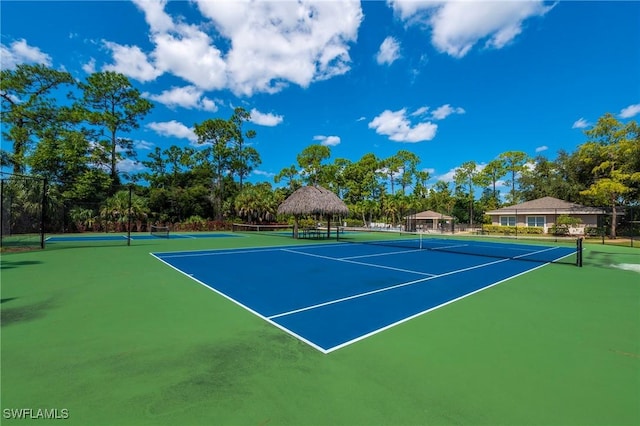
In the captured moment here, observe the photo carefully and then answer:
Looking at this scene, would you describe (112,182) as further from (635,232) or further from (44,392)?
(635,232)

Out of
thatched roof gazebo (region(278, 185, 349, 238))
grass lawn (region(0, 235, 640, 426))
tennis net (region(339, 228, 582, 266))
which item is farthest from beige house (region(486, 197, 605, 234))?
grass lawn (region(0, 235, 640, 426))

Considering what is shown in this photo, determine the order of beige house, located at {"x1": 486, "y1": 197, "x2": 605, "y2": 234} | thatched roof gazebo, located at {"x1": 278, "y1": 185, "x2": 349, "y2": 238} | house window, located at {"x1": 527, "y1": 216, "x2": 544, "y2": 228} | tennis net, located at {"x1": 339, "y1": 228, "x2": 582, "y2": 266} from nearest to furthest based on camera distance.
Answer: tennis net, located at {"x1": 339, "y1": 228, "x2": 582, "y2": 266}, thatched roof gazebo, located at {"x1": 278, "y1": 185, "x2": 349, "y2": 238}, beige house, located at {"x1": 486, "y1": 197, "x2": 605, "y2": 234}, house window, located at {"x1": 527, "y1": 216, "x2": 544, "y2": 228}

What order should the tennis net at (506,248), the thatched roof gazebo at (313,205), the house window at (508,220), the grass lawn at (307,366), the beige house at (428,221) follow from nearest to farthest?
the grass lawn at (307,366) → the tennis net at (506,248) → the thatched roof gazebo at (313,205) → the beige house at (428,221) → the house window at (508,220)

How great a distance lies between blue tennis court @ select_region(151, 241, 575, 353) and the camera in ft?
14.4

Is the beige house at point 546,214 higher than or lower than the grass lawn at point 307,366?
higher

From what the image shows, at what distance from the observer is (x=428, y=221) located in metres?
48.2

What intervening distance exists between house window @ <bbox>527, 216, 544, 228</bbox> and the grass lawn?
113ft

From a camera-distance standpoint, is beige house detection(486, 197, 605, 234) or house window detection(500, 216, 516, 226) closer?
beige house detection(486, 197, 605, 234)

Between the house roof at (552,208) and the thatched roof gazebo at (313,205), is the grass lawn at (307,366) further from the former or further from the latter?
A: the house roof at (552,208)

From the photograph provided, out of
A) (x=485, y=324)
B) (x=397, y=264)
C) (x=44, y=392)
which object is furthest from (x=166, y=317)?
(x=397, y=264)

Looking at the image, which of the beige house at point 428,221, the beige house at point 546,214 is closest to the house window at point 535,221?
the beige house at point 546,214

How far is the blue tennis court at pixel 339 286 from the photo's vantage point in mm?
4391

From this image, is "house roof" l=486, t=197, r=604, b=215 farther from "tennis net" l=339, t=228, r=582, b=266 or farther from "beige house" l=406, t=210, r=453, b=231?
"tennis net" l=339, t=228, r=582, b=266

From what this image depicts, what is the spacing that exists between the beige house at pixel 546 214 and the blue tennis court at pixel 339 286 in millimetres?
26919
